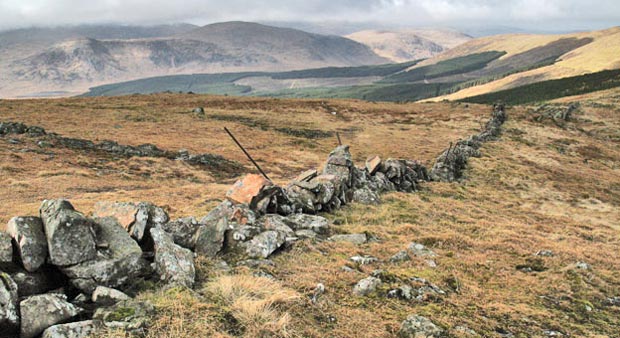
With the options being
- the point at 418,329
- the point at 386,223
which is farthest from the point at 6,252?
the point at 386,223

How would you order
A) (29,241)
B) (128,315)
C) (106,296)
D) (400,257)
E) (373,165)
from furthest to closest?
(373,165), (400,257), (29,241), (106,296), (128,315)

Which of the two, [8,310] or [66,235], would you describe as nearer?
[8,310]

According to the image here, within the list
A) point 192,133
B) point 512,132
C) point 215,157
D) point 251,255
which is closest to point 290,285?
point 251,255

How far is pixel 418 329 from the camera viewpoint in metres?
8.67

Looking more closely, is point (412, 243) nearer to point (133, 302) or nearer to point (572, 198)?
point (133, 302)

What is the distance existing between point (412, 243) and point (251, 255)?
7.01m

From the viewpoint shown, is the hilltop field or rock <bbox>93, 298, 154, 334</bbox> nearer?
rock <bbox>93, 298, 154, 334</bbox>

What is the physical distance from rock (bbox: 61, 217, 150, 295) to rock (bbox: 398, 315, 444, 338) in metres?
6.51

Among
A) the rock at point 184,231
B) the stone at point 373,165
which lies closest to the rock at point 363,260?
the rock at point 184,231

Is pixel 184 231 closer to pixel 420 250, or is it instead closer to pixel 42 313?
pixel 42 313

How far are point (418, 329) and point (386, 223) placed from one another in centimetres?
1074

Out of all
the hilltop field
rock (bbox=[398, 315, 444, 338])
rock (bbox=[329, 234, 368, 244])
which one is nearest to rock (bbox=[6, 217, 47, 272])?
the hilltop field

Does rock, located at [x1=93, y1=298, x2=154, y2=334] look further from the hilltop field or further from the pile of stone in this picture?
the pile of stone

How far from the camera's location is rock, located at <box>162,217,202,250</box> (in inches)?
475
